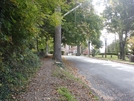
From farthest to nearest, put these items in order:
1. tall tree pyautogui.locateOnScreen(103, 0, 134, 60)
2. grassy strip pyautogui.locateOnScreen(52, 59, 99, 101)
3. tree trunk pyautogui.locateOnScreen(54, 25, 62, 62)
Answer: tall tree pyautogui.locateOnScreen(103, 0, 134, 60), tree trunk pyautogui.locateOnScreen(54, 25, 62, 62), grassy strip pyautogui.locateOnScreen(52, 59, 99, 101)

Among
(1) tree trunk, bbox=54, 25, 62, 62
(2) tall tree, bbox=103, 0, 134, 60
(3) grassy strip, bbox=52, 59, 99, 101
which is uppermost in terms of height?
(2) tall tree, bbox=103, 0, 134, 60

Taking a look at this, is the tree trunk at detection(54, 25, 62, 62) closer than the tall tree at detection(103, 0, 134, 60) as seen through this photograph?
Yes

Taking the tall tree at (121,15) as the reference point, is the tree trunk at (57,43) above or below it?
below

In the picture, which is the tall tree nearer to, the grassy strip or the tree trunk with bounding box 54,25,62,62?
the tree trunk with bounding box 54,25,62,62

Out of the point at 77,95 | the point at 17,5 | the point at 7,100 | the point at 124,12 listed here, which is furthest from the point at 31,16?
the point at 124,12

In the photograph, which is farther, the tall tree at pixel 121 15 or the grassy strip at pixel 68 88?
the tall tree at pixel 121 15

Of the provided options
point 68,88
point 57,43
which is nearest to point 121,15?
point 57,43

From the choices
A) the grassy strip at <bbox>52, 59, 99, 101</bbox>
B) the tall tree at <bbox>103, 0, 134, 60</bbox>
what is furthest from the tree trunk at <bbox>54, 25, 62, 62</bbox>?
the tall tree at <bbox>103, 0, 134, 60</bbox>

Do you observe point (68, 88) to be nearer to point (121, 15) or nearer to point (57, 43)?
point (57, 43)

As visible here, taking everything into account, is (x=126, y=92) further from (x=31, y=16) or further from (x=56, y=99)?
(x=31, y=16)

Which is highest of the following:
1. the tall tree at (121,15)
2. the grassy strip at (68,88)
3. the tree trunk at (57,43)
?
the tall tree at (121,15)

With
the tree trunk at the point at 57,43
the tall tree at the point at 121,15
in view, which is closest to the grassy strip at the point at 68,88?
the tree trunk at the point at 57,43

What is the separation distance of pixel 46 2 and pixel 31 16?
0.99 metres

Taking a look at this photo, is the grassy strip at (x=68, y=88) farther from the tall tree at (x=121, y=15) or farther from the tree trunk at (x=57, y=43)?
the tall tree at (x=121, y=15)
